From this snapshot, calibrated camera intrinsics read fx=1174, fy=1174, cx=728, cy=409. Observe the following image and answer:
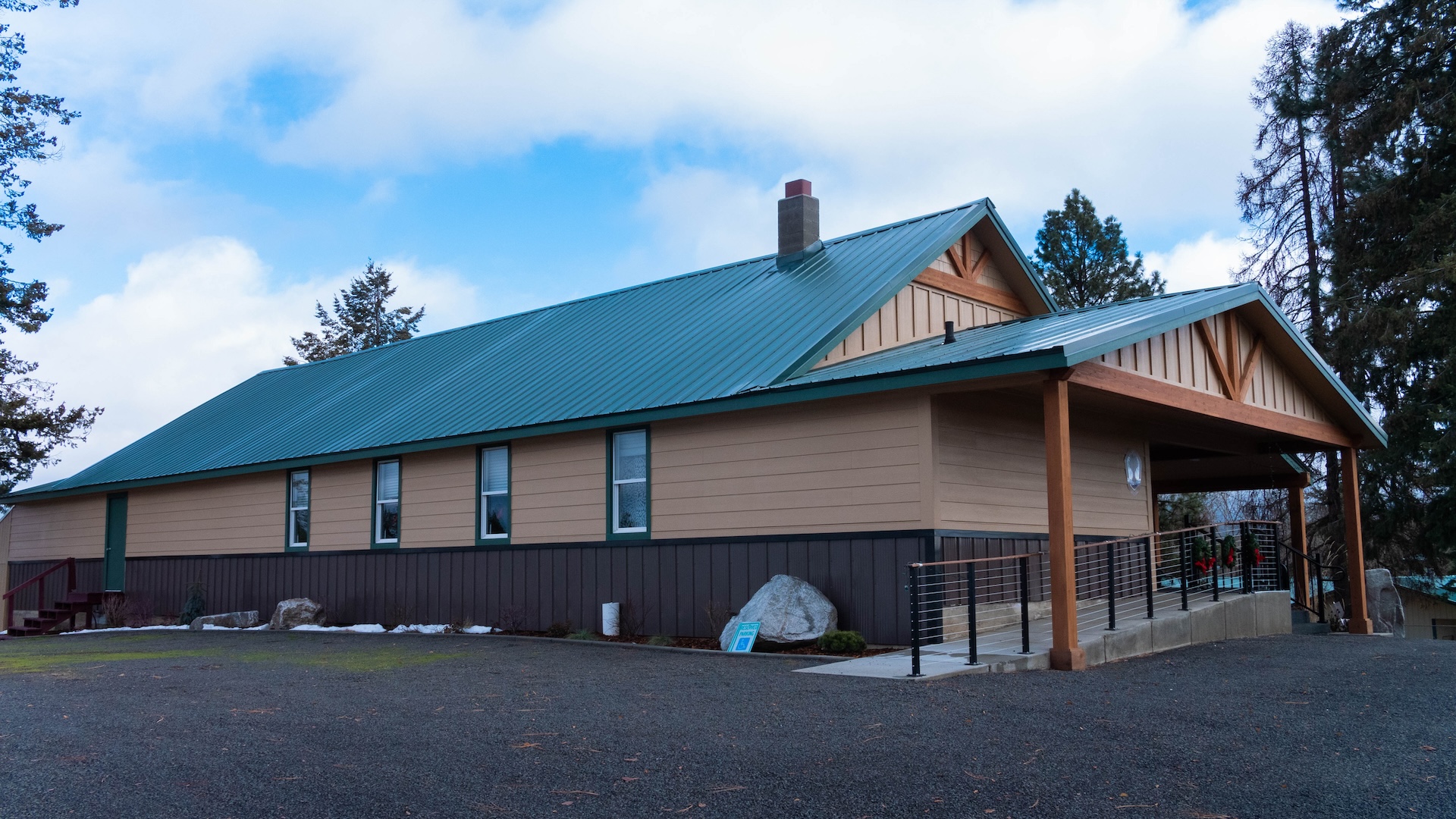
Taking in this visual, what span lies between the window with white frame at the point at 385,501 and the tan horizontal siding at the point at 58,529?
9.15 meters

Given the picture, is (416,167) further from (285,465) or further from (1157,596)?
(1157,596)

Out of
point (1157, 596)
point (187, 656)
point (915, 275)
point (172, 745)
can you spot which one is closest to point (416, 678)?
point (172, 745)

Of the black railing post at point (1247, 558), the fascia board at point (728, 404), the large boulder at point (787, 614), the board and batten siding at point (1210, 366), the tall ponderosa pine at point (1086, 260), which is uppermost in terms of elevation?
the tall ponderosa pine at point (1086, 260)

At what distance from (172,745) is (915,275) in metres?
11.4

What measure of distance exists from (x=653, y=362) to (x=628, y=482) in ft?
6.33

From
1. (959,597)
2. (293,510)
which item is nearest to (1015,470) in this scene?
(959,597)

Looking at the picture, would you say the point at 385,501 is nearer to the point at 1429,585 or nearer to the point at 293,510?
the point at 293,510

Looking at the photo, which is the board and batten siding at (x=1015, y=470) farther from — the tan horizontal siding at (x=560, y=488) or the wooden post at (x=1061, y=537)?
the tan horizontal siding at (x=560, y=488)

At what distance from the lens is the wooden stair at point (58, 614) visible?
22500mm

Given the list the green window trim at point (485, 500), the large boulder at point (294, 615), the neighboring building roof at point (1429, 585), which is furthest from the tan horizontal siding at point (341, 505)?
the neighboring building roof at point (1429, 585)

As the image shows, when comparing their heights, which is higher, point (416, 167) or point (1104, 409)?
point (416, 167)

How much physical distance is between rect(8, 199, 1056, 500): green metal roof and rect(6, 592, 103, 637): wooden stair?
2.18 meters

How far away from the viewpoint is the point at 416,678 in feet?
34.3

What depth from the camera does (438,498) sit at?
17672 mm
